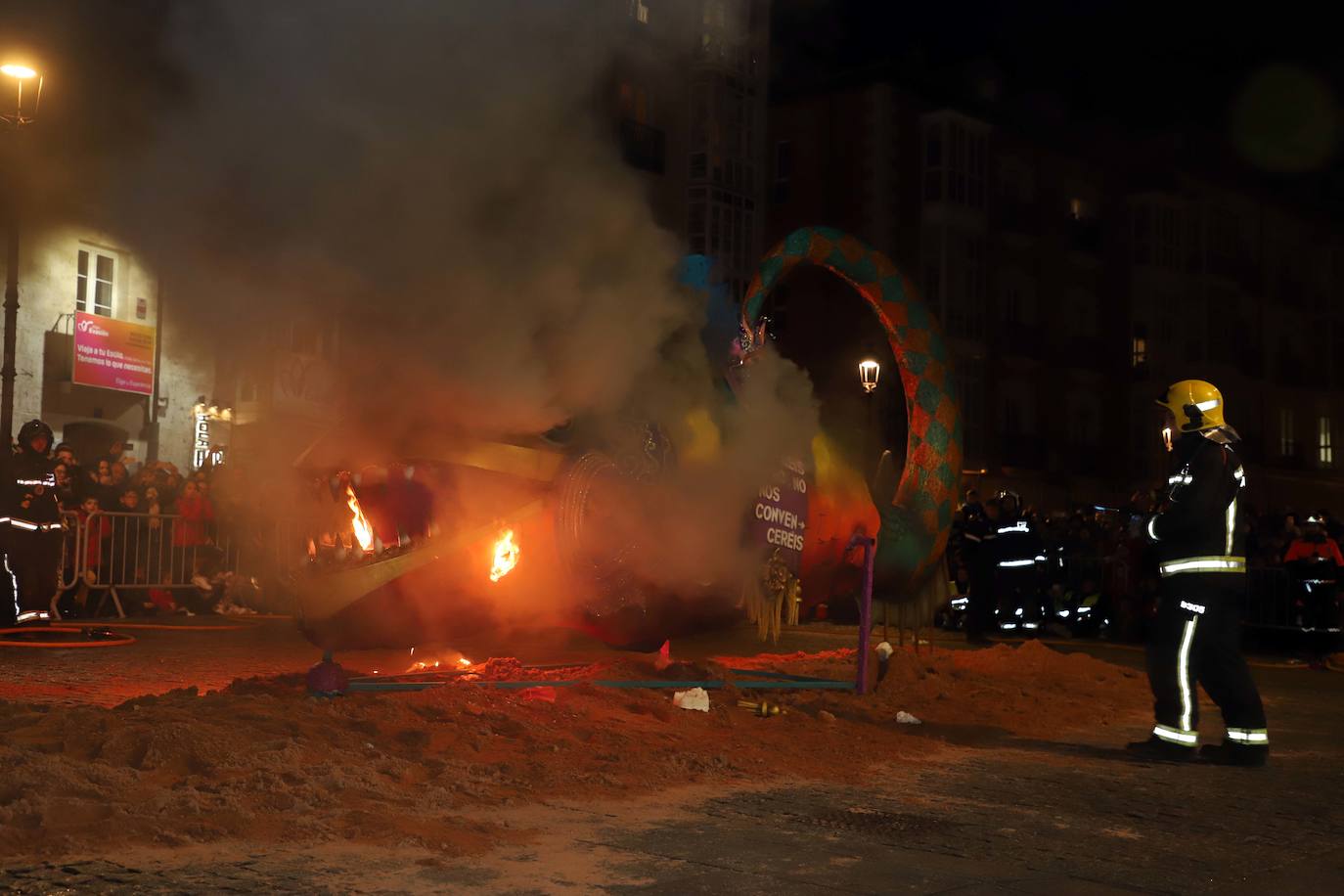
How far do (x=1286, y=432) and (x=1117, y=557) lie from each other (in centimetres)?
3637

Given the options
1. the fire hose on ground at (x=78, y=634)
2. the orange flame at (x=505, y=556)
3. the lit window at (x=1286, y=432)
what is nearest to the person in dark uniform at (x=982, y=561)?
the fire hose on ground at (x=78, y=634)

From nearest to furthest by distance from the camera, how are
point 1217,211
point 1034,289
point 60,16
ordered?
point 60,16, point 1034,289, point 1217,211

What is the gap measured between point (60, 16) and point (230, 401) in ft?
10.7

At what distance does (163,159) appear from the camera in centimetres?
600

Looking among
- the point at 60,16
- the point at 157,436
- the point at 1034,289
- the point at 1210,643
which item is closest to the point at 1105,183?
the point at 1034,289

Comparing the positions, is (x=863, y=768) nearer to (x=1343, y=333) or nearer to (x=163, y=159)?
(x=163, y=159)

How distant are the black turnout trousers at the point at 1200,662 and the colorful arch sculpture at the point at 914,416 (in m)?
3.98

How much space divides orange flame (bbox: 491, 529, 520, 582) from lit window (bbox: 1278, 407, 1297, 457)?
46.2 metres

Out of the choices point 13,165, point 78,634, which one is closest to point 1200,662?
point 13,165

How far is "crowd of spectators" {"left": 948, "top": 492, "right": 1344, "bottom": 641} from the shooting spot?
1647 centimetres

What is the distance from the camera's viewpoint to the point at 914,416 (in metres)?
11.9

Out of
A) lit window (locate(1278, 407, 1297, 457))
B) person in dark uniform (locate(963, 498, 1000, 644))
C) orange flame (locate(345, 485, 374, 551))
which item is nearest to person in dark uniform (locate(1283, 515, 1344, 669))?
person in dark uniform (locate(963, 498, 1000, 644))

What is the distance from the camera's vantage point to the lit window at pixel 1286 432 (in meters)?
49.3

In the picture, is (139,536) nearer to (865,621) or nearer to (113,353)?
(113,353)
